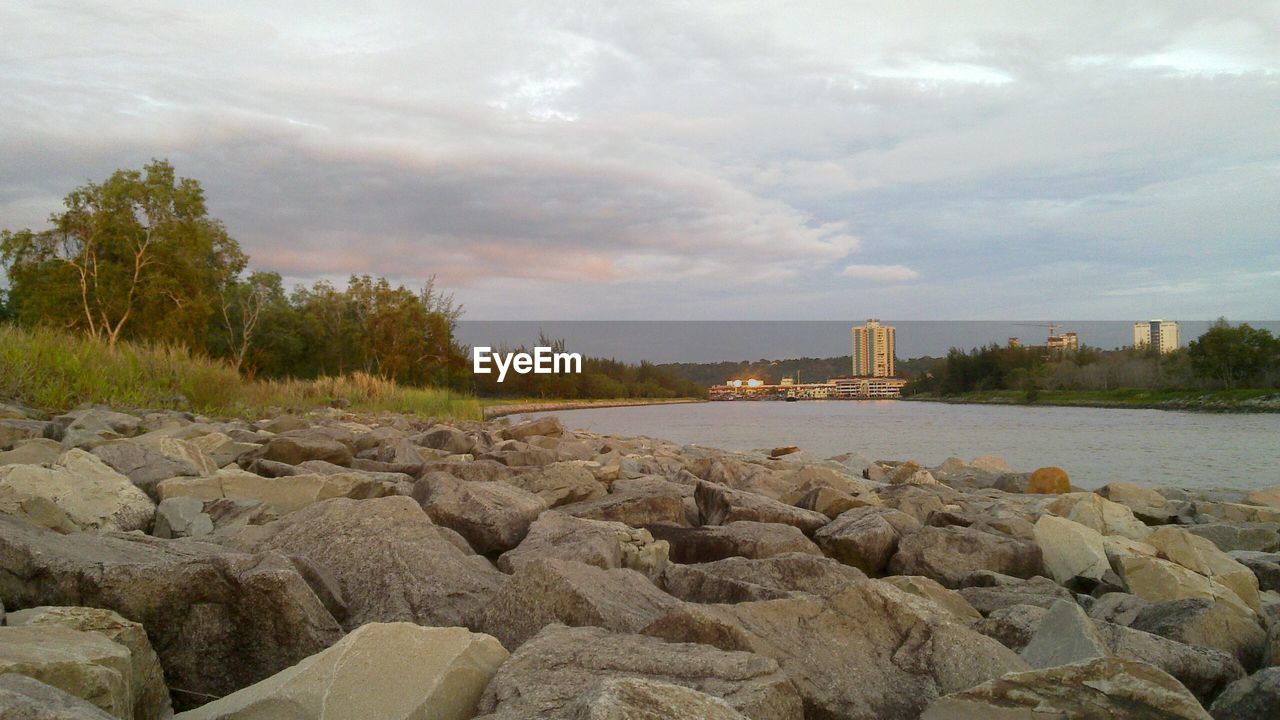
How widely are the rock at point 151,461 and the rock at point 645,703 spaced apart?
3.00 meters

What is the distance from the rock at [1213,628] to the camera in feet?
8.56

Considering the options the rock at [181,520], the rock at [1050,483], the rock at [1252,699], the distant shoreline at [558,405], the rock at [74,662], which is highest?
the rock at [74,662]

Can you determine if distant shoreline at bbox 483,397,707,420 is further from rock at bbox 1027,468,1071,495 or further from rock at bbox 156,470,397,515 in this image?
rock at bbox 156,470,397,515

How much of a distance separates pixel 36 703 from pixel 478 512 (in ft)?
7.42

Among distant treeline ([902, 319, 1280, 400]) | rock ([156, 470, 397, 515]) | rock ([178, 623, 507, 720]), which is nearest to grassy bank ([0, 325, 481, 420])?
rock ([156, 470, 397, 515])

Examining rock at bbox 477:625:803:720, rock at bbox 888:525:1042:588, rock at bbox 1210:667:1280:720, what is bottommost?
rock at bbox 888:525:1042:588

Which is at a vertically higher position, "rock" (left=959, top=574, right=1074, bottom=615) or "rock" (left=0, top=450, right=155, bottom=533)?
"rock" (left=0, top=450, right=155, bottom=533)

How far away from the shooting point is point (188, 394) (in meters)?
9.73

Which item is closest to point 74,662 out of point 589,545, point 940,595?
point 589,545

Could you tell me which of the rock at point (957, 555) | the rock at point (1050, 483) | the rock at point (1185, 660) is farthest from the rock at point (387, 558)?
the rock at point (1050, 483)

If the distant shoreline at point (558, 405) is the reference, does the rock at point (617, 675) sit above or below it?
above

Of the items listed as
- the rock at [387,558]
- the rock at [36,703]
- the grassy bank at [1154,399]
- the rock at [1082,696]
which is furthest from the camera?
the grassy bank at [1154,399]

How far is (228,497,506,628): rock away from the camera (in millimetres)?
2350

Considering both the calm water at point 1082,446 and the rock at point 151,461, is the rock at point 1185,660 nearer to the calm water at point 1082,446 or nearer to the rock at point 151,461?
the rock at point 151,461
